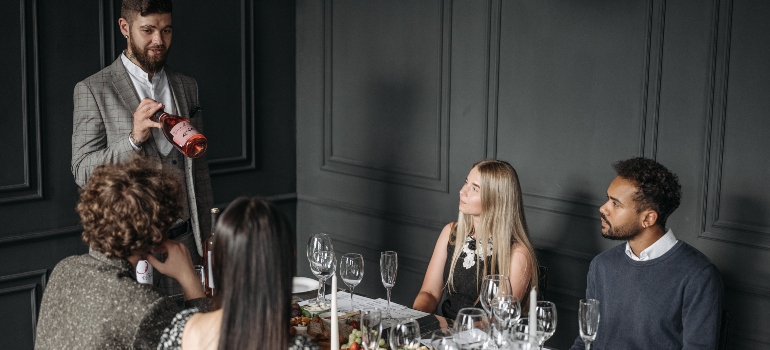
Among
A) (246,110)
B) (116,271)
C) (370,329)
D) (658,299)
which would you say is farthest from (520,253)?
(246,110)

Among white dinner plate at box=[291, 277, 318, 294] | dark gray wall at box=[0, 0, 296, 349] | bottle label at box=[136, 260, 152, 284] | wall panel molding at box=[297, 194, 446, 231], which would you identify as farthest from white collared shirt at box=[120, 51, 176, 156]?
wall panel molding at box=[297, 194, 446, 231]

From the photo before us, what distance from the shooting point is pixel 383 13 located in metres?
3.86

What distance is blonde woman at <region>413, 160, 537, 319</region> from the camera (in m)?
2.72

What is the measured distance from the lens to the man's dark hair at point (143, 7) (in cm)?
295

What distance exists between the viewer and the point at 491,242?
109 inches

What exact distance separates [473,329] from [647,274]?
2.69 ft

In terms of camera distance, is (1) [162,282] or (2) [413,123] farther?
(2) [413,123]

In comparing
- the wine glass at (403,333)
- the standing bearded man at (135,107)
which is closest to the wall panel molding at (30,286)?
the standing bearded man at (135,107)

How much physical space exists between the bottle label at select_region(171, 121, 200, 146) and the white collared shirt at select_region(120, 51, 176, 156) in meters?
0.21

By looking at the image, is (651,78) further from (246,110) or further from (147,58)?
(246,110)

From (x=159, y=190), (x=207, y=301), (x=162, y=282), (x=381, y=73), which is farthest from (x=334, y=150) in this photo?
(x=159, y=190)

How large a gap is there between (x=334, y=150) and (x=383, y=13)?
76 centimetres

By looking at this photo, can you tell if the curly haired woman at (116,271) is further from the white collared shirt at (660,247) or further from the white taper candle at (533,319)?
the white collared shirt at (660,247)

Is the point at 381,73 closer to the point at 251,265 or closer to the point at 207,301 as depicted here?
the point at 207,301
